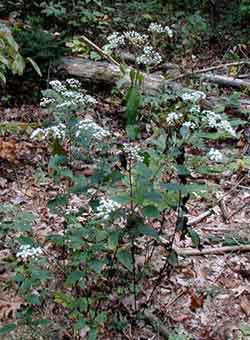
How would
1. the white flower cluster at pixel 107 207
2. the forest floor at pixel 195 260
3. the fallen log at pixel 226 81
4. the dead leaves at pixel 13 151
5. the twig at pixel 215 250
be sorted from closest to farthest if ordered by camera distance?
the white flower cluster at pixel 107 207 < the forest floor at pixel 195 260 < the twig at pixel 215 250 < the dead leaves at pixel 13 151 < the fallen log at pixel 226 81

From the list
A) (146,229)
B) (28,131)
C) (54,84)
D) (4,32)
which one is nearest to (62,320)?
(146,229)

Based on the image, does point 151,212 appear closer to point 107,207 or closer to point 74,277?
point 107,207

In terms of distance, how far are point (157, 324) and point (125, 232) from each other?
737 millimetres

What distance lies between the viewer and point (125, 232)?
7.74 ft

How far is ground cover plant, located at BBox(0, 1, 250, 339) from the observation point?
2.39 meters

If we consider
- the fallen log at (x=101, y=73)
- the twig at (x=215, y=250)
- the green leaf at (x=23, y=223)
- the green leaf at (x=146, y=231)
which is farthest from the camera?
the fallen log at (x=101, y=73)

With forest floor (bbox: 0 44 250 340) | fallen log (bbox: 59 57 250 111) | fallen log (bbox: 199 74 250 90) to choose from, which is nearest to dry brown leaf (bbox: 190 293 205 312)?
forest floor (bbox: 0 44 250 340)

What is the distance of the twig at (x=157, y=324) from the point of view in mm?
2795

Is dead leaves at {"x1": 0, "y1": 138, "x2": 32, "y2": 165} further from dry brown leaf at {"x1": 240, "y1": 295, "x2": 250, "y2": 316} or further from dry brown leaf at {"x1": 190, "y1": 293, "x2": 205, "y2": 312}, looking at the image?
dry brown leaf at {"x1": 240, "y1": 295, "x2": 250, "y2": 316}

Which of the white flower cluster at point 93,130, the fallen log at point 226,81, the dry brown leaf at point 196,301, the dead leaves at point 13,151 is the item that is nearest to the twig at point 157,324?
the dry brown leaf at point 196,301

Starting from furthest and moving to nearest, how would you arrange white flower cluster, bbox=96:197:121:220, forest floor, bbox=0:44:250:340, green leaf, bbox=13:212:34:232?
1. forest floor, bbox=0:44:250:340
2. green leaf, bbox=13:212:34:232
3. white flower cluster, bbox=96:197:121:220

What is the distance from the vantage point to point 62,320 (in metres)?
2.85

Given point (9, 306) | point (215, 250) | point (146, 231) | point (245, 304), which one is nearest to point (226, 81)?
point (215, 250)

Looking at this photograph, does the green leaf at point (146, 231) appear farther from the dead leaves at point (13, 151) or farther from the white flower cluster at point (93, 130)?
the dead leaves at point (13, 151)
